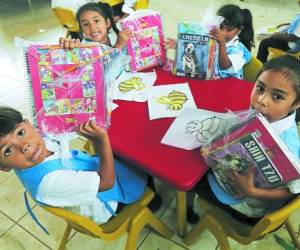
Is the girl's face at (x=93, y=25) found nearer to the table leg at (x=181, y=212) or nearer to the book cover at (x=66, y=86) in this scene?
the book cover at (x=66, y=86)

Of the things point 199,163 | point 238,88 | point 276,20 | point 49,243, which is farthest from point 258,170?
point 276,20

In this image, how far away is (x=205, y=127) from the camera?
41.8 inches

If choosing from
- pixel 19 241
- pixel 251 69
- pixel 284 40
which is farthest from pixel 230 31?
pixel 19 241

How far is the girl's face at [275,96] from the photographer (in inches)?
35.8

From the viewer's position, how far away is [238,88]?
1.26 metres

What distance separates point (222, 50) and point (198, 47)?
0.14 metres

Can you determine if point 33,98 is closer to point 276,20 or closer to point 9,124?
point 9,124

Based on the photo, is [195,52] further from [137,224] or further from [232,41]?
[137,224]

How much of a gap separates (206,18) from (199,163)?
633 mm

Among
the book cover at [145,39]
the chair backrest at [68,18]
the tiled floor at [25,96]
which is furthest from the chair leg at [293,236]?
the chair backrest at [68,18]

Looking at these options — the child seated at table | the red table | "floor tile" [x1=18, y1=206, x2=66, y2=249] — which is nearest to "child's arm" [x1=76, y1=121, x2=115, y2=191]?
the red table

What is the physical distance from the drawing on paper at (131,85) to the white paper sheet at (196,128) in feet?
0.88

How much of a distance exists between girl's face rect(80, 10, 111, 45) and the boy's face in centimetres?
73

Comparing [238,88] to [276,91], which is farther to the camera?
[238,88]
